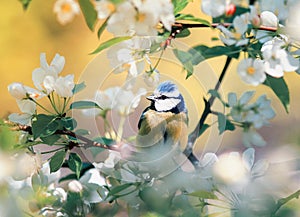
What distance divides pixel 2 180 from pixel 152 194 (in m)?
0.18

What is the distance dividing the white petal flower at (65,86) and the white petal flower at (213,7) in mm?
205


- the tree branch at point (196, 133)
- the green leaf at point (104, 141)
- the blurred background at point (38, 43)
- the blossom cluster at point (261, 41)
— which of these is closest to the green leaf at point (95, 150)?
the green leaf at point (104, 141)

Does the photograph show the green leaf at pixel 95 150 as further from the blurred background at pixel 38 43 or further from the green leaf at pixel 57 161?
the blurred background at pixel 38 43

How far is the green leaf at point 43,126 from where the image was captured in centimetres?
76

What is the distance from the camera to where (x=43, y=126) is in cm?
77

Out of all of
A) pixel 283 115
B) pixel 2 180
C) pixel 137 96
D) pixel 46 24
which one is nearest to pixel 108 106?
pixel 137 96

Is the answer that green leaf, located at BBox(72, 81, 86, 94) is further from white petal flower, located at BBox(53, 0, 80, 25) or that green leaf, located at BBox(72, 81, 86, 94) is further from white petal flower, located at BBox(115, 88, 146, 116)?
white petal flower, located at BBox(53, 0, 80, 25)

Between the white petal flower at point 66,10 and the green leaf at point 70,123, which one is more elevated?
the white petal flower at point 66,10

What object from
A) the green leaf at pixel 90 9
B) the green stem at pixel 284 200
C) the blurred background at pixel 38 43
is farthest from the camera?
the blurred background at pixel 38 43

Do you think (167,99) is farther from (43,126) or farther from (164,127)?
(43,126)

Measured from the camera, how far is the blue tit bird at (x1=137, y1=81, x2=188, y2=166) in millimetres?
858

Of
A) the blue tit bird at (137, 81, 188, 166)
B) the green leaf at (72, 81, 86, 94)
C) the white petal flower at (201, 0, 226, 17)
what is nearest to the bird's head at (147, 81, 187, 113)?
the blue tit bird at (137, 81, 188, 166)

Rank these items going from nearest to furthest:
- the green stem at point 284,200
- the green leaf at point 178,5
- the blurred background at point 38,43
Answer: the green stem at point 284,200
the green leaf at point 178,5
the blurred background at point 38,43

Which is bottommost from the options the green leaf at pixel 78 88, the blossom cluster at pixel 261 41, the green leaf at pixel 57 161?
the green leaf at pixel 57 161
